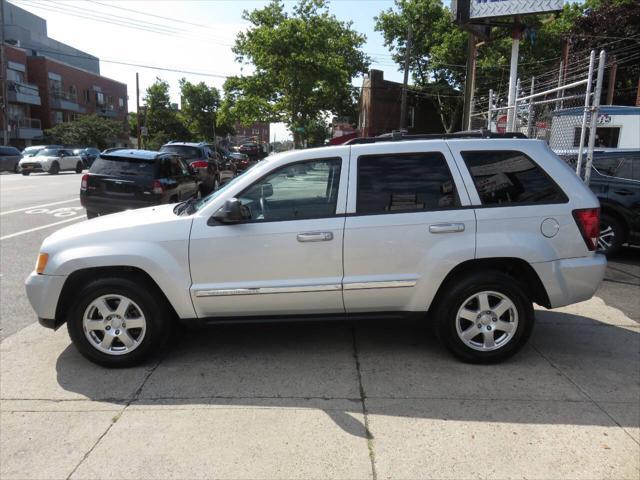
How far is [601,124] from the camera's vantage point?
14.8m

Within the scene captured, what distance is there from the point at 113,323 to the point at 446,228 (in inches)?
108

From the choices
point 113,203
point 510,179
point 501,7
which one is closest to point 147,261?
point 510,179

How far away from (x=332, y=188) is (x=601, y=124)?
1367 centimetres

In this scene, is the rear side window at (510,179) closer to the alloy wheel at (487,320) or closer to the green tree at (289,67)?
the alloy wheel at (487,320)

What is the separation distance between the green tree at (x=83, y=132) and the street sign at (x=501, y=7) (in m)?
46.6

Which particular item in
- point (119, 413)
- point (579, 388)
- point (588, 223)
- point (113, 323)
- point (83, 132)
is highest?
point (83, 132)

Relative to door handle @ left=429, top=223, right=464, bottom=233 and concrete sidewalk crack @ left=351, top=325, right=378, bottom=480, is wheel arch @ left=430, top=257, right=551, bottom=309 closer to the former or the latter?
door handle @ left=429, top=223, right=464, bottom=233

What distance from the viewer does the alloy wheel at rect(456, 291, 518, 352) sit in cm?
409

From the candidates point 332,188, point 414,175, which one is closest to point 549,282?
point 414,175

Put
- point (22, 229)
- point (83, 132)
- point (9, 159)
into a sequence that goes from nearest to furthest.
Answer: point (22, 229) → point (9, 159) → point (83, 132)

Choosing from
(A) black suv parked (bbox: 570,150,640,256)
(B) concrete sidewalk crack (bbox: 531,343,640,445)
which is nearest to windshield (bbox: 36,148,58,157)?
(A) black suv parked (bbox: 570,150,640,256)

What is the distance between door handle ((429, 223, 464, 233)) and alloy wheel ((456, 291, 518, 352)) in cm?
54

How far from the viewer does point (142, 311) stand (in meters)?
4.06

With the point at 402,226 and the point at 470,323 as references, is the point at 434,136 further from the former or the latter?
the point at 470,323
